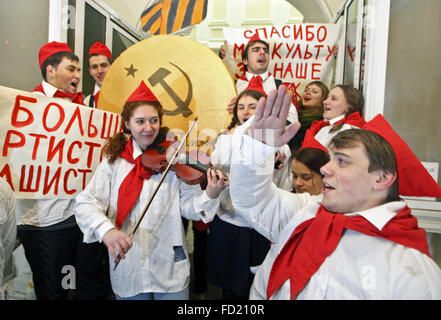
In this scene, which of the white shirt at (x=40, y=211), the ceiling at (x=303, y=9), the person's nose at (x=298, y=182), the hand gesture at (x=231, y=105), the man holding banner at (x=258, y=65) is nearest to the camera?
the person's nose at (x=298, y=182)

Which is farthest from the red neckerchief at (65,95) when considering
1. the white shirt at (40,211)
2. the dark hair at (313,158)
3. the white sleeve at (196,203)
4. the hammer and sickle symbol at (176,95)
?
the dark hair at (313,158)

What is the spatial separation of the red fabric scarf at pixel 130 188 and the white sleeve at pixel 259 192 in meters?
0.48

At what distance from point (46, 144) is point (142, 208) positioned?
605 millimetres

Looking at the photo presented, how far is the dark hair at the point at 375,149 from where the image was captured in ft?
2.38

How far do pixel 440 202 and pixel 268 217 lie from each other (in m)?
1.21

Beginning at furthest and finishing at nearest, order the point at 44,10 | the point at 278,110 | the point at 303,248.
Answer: the point at 44,10 < the point at 303,248 < the point at 278,110

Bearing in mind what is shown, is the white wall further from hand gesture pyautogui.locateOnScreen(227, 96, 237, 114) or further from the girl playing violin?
hand gesture pyautogui.locateOnScreen(227, 96, 237, 114)

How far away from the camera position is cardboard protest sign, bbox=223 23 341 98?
209 centimetres

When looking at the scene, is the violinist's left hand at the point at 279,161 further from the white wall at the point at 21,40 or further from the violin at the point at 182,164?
the white wall at the point at 21,40

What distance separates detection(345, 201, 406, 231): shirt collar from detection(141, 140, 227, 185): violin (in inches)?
23.8

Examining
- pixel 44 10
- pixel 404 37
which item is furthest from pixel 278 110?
pixel 44 10

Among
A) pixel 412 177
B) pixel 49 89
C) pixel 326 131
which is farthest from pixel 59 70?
pixel 412 177

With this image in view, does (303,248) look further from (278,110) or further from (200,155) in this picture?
(200,155)
